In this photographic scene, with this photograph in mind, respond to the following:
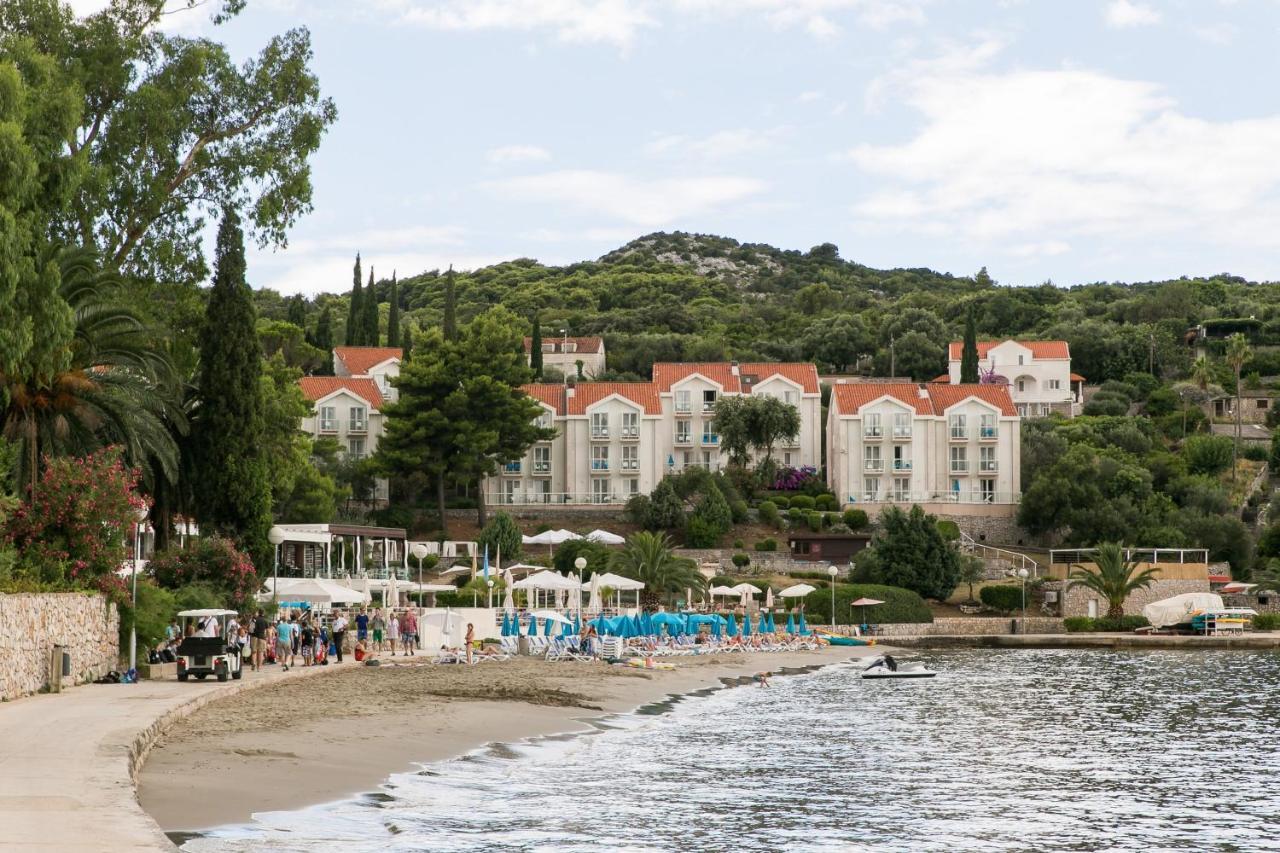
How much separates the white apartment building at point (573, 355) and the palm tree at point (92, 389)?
8836 centimetres

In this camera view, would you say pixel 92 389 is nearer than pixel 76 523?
No

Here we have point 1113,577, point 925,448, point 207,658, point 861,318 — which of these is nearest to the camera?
point 207,658

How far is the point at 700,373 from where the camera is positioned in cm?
9769

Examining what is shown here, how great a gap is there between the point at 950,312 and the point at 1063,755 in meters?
130

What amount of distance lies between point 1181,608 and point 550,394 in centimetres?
4247

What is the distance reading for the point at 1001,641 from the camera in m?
68.0

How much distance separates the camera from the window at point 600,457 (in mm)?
95438

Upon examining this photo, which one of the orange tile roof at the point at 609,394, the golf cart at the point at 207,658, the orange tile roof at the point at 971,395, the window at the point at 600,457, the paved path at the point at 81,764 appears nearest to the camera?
the paved path at the point at 81,764

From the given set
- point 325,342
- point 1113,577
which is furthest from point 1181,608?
point 325,342

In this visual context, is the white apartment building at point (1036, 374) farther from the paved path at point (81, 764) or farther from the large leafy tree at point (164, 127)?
the paved path at point (81, 764)

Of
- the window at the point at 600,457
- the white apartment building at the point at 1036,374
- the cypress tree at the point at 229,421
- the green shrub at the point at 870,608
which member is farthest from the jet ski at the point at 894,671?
the white apartment building at the point at 1036,374

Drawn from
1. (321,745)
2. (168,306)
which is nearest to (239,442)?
(168,306)

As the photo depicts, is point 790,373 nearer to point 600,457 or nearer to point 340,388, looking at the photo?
point 600,457

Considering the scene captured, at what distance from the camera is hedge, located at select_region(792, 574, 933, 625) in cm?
6912
